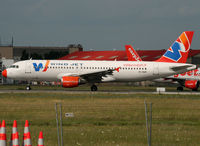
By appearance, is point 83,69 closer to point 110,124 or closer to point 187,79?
point 187,79

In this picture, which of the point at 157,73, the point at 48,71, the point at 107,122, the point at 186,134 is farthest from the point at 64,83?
the point at 186,134

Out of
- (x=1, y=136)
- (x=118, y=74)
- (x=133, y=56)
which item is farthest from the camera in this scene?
(x=133, y=56)

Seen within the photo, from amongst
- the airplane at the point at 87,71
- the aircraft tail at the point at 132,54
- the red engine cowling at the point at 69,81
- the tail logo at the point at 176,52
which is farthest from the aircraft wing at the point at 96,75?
the aircraft tail at the point at 132,54

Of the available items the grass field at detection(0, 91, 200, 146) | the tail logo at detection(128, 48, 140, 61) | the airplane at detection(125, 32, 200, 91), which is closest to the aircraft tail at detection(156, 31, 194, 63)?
the airplane at detection(125, 32, 200, 91)

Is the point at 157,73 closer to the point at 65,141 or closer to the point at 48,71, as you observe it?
the point at 48,71

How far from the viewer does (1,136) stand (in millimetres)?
10562

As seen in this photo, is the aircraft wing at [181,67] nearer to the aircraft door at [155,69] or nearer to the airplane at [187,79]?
the aircraft door at [155,69]

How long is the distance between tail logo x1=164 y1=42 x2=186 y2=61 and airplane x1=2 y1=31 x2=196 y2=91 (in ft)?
2.72

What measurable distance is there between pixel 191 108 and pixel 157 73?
23.9m

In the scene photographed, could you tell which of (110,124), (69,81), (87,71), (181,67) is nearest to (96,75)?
(87,71)

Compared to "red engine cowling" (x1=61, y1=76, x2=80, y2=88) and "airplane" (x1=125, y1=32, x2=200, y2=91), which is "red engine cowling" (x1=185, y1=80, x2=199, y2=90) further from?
"red engine cowling" (x1=61, y1=76, x2=80, y2=88)

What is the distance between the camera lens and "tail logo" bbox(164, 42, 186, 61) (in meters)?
50.7

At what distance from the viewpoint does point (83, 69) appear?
4747 cm

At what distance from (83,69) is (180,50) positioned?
40.4 ft
